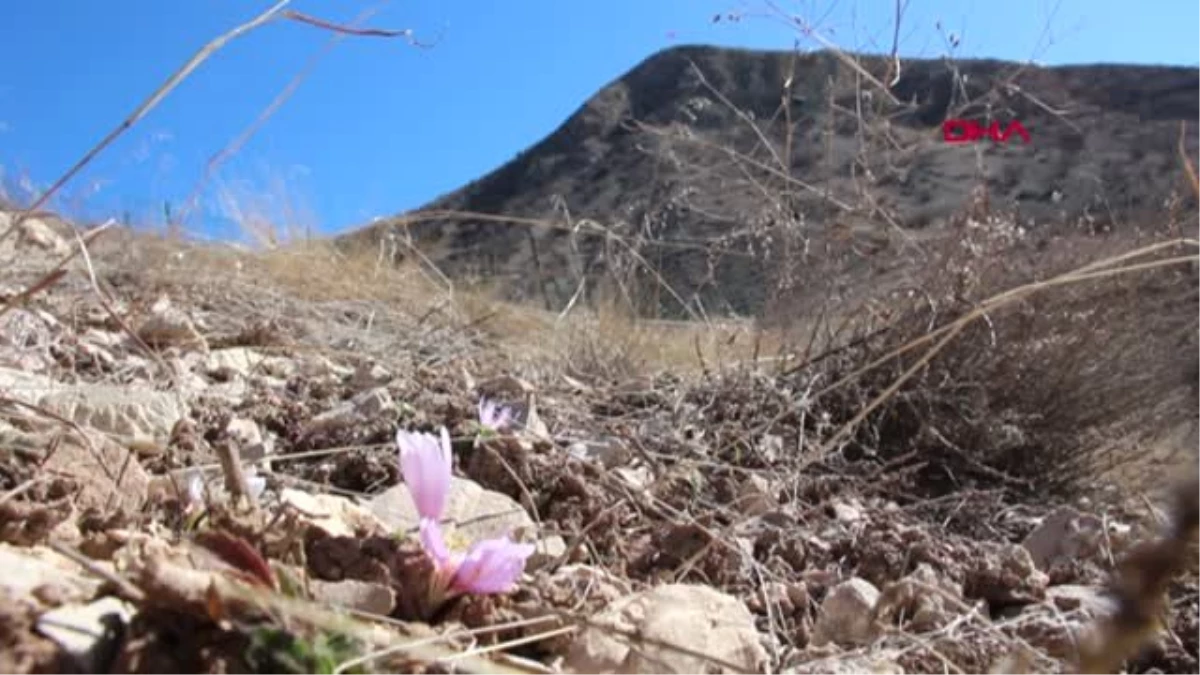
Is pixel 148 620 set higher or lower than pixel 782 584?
higher

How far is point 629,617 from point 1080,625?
62cm

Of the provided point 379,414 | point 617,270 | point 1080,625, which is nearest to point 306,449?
point 379,414

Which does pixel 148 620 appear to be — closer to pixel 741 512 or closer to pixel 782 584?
pixel 782 584

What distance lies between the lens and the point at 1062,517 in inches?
79.7

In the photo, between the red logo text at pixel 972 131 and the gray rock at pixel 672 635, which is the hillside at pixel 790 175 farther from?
the gray rock at pixel 672 635

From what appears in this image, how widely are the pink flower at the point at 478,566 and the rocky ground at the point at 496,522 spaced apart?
0.02m

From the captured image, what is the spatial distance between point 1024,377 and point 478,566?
2344 millimetres

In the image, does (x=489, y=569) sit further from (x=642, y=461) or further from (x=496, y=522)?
(x=642, y=461)

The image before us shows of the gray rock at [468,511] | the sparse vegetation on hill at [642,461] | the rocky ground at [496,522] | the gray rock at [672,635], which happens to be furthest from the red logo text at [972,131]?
the gray rock at [672,635]

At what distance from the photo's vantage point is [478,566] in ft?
3.17

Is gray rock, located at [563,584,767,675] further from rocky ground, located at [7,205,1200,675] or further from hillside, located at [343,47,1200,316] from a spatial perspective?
hillside, located at [343,47,1200,316]

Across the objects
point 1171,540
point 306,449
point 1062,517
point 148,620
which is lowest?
point 1062,517

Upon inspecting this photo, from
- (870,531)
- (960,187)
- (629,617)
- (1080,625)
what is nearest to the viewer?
(629,617)

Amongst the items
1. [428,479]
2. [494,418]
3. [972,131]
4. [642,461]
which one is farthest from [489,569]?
[972,131]
